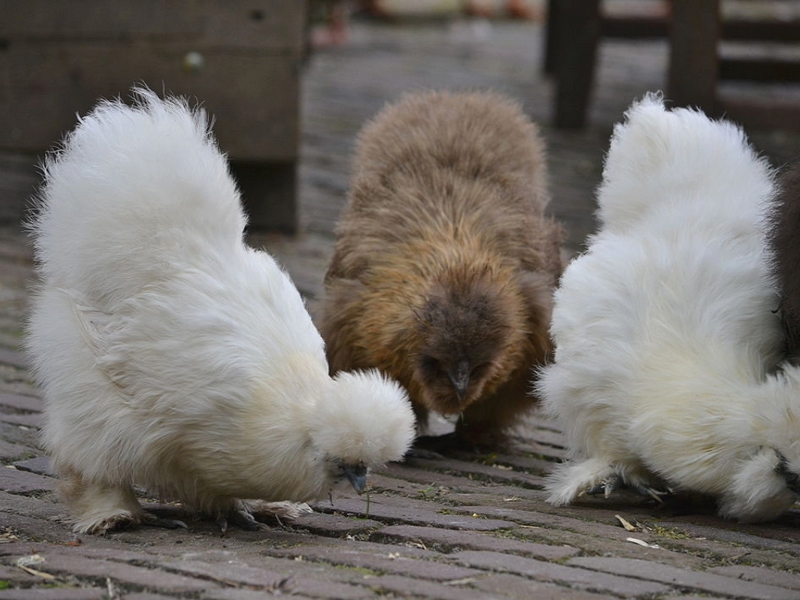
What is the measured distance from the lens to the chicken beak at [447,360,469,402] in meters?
5.42

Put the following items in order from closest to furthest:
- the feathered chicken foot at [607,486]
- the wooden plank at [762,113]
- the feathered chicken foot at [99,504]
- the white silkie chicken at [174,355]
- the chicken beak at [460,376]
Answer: the white silkie chicken at [174,355] < the feathered chicken foot at [99,504] < the feathered chicken foot at [607,486] < the chicken beak at [460,376] < the wooden plank at [762,113]

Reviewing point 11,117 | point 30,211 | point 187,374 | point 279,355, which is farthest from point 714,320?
point 11,117

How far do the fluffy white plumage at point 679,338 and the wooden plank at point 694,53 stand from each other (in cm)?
505

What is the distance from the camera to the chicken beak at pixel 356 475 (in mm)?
4141

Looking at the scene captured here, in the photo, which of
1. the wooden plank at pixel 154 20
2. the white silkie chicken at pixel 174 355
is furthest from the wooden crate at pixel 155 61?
the white silkie chicken at pixel 174 355

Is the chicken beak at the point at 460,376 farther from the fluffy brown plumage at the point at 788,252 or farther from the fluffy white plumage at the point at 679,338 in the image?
the fluffy brown plumage at the point at 788,252

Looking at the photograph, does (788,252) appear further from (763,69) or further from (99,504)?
(763,69)

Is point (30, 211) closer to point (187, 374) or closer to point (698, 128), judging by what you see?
point (187, 374)

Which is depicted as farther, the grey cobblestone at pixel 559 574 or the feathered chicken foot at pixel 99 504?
the feathered chicken foot at pixel 99 504

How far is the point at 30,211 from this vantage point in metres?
5.08

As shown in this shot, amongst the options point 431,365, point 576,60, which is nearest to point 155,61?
point 431,365

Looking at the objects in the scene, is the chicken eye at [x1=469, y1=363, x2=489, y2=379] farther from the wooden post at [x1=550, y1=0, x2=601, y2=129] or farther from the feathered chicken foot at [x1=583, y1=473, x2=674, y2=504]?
the wooden post at [x1=550, y1=0, x2=601, y2=129]

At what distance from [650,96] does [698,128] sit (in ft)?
2.28

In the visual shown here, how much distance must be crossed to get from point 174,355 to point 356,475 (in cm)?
73
